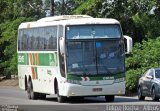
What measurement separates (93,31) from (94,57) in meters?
1.12

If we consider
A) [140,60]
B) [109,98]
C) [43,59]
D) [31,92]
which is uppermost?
[43,59]

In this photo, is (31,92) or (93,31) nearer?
(93,31)

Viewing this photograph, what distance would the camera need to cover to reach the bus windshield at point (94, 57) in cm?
2770

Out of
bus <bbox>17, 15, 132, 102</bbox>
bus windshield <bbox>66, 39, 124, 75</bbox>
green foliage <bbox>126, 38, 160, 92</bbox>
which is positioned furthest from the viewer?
green foliage <bbox>126, 38, 160, 92</bbox>

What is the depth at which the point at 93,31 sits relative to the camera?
28.2 metres

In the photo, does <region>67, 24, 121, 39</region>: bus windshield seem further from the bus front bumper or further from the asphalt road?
the asphalt road

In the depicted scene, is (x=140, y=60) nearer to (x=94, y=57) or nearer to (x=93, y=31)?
(x=93, y=31)

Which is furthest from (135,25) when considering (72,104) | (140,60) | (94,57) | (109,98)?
(72,104)

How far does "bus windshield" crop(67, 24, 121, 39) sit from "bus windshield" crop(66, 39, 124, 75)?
8.3 inches

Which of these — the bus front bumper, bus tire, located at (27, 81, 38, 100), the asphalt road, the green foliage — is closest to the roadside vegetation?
the green foliage

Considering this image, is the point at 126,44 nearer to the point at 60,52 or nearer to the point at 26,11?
the point at 60,52

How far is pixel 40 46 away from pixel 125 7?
580 inches

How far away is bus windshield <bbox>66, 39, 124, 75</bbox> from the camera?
27703mm

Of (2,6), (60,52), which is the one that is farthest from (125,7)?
(2,6)
